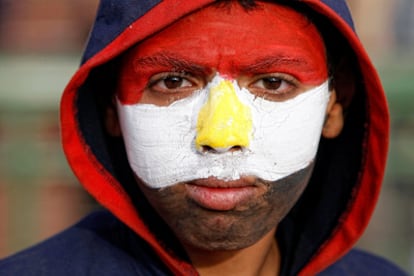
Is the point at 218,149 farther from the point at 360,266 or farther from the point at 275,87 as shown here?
the point at 360,266

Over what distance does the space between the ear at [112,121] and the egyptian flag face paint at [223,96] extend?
17 cm

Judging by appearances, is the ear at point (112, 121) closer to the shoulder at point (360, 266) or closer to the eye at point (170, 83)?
the eye at point (170, 83)

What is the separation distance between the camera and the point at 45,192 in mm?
5746

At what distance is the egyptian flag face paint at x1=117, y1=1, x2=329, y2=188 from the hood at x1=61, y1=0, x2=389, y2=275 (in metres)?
0.07

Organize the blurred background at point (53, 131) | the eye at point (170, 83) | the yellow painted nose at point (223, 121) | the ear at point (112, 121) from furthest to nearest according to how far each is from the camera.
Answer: the blurred background at point (53, 131)
the ear at point (112, 121)
the eye at point (170, 83)
the yellow painted nose at point (223, 121)

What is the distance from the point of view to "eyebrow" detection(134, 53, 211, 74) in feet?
8.91

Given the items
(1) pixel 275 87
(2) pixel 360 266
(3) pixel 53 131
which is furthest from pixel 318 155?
(3) pixel 53 131

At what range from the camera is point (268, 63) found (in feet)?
8.96

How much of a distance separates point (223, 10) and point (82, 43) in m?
3.59

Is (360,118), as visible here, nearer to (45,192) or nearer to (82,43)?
(45,192)

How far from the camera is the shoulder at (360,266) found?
315cm

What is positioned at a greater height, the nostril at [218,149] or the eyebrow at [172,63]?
the eyebrow at [172,63]

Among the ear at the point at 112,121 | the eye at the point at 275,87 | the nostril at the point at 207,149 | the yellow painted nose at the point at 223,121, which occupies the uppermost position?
the eye at the point at 275,87

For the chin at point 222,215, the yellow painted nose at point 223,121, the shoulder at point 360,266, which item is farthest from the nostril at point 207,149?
the shoulder at point 360,266
